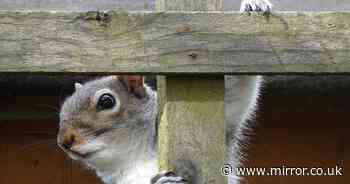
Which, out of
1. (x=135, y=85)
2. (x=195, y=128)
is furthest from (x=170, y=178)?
(x=135, y=85)

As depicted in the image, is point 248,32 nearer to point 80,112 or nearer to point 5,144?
point 80,112

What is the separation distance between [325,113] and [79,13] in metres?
1.42

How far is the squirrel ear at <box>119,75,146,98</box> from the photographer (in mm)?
2256

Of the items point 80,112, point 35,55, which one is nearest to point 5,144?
point 80,112

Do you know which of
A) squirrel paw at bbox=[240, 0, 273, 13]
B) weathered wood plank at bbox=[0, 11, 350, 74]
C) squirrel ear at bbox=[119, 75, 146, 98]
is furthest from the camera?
squirrel ear at bbox=[119, 75, 146, 98]

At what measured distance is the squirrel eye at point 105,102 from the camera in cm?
223

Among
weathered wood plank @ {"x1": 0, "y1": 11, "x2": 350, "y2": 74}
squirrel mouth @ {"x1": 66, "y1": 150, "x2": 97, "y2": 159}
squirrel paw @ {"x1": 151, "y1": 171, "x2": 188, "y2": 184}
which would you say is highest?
weathered wood plank @ {"x1": 0, "y1": 11, "x2": 350, "y2": 74}

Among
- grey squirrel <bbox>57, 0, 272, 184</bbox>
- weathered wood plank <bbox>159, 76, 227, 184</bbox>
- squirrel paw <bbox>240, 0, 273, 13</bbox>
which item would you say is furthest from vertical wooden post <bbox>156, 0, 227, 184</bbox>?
grey squirrel <bbox>57, 0, 272, 184</bbox>

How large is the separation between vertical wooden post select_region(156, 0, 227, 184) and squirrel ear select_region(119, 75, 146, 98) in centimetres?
53

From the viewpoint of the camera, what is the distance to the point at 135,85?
2.28 m

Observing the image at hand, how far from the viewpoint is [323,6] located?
273cm

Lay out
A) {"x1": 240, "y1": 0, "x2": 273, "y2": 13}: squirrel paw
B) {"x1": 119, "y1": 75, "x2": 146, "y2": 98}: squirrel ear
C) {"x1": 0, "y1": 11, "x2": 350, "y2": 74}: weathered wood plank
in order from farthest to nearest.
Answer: {"x1": 119, "y1": 75, "x2": 146, "y2": 98}: squirrel ear < {"x1": 240, "y1": 0, "x2": 273, "y2": 13}: squirrel paw < {"x1": 0, "y1": 11, "x2": 350, "y2": 74}: weathered wood plank

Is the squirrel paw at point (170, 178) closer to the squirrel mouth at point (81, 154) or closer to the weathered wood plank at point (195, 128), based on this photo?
the weathered wood plank at point (195, 128)

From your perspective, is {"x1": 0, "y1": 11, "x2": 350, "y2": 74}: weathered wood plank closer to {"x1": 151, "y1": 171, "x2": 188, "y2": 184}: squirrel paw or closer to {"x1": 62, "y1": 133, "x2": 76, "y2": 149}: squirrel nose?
{"x1": 151, "y1": 171, "x2": 188, "y2": 184}: squirrel paw
